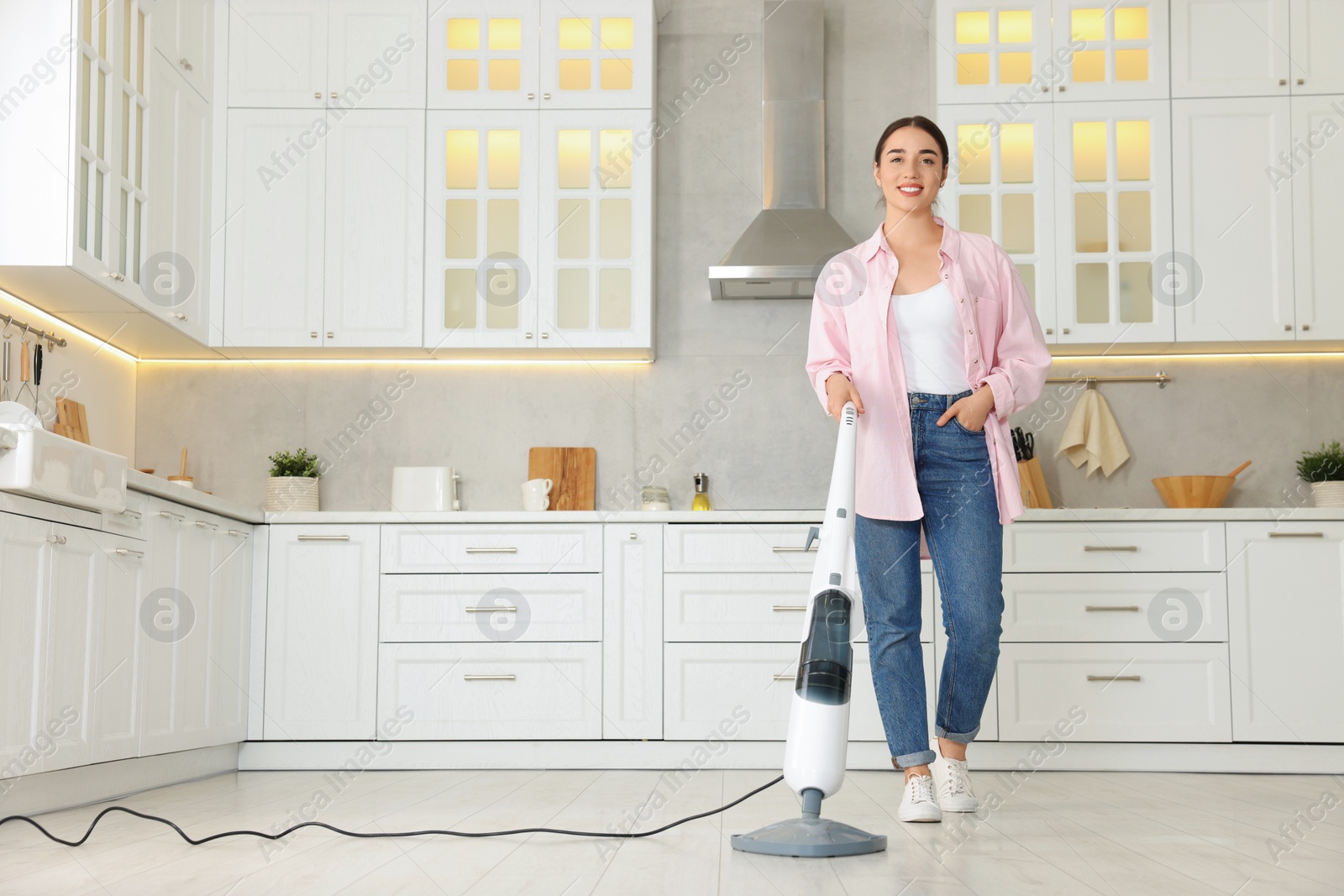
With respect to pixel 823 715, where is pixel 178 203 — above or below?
above

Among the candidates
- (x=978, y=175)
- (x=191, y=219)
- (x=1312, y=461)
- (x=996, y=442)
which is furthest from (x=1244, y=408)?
(x=191, y=219)

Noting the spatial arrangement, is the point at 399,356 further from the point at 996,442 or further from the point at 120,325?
the point at 996,442

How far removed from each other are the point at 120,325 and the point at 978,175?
2.84 metres

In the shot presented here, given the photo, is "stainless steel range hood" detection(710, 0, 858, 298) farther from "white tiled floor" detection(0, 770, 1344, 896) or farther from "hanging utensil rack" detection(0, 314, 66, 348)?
"hanging utensil rack" detection(0, 314, 66, 348)

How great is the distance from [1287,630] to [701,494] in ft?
6.08

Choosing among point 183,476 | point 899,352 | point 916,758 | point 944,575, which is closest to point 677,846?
point 916,758

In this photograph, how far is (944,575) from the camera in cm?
246

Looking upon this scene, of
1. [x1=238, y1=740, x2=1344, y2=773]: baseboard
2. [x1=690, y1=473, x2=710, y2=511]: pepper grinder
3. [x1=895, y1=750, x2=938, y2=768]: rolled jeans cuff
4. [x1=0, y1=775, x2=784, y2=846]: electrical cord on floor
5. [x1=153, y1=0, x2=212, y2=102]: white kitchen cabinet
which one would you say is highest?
[x1=153, y1=0, x2=212, y2=102]: white kitchen cabinet

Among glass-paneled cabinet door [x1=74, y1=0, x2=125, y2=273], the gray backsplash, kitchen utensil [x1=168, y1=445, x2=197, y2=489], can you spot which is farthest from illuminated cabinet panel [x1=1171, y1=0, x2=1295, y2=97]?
kitchen utensil [x1=168, y1=445, x2=197, y2=489]

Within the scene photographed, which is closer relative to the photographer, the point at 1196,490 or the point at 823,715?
the point at 823,715

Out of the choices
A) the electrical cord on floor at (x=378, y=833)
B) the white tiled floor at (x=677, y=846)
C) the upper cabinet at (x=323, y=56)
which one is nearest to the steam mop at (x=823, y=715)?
the white tiled floor at (x=677, y=846)

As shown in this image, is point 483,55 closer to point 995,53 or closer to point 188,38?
point 188,38

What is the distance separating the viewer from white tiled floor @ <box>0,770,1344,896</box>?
5.78ft

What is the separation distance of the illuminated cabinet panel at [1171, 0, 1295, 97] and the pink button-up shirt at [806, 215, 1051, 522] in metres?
1.97
